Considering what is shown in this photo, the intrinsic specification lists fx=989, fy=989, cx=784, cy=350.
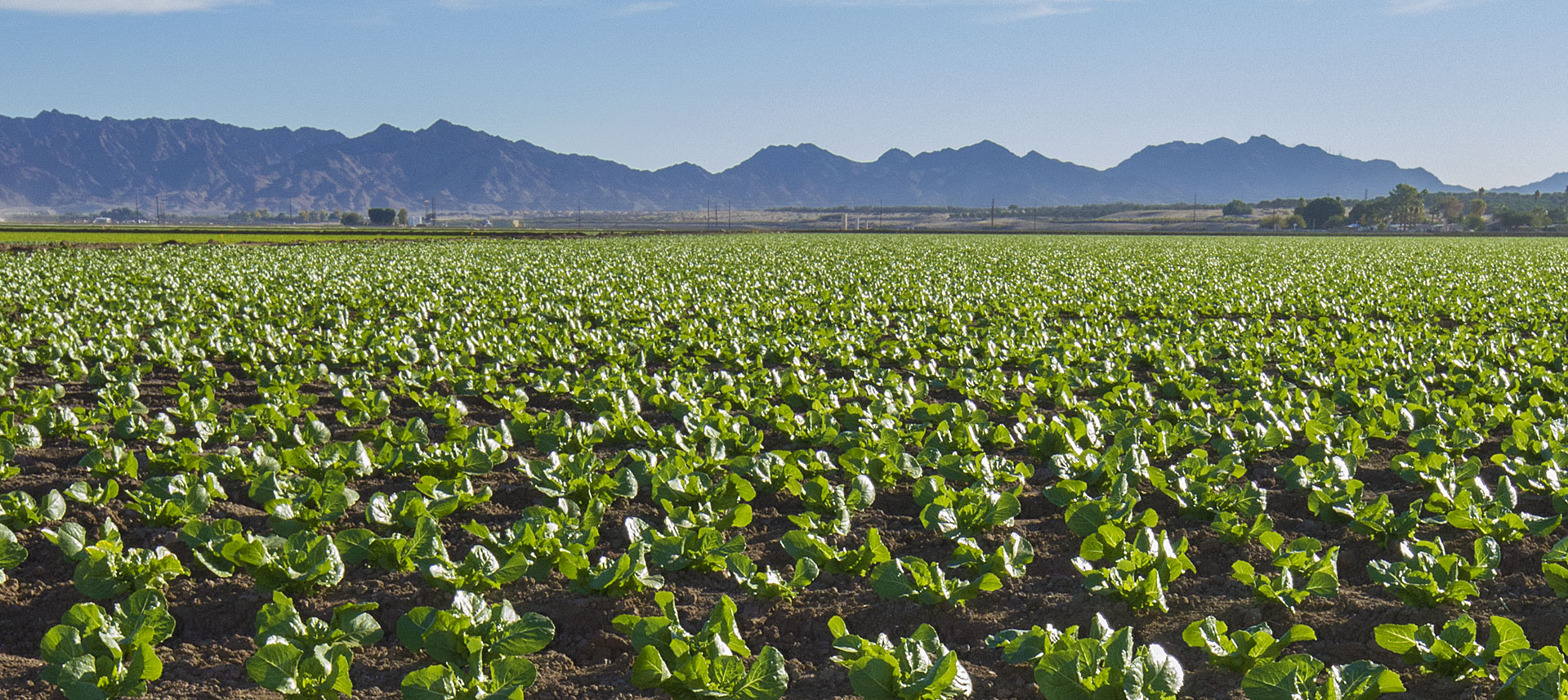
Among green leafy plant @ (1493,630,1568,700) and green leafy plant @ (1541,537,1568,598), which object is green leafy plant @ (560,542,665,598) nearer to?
green leafy plant @ (1493,630,1568,700)

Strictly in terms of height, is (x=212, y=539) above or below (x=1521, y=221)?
below

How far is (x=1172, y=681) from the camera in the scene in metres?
3.52

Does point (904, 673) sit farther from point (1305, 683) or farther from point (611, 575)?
point (611, 575)

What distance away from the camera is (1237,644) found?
12.8ft

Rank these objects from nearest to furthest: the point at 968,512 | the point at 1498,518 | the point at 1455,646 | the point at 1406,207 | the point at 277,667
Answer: the point at 277,667 < the point at 1455,646 < the point at 1498,518 < the point at 968,512 < the point at 1406,207

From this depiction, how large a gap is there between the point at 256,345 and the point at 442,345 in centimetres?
226

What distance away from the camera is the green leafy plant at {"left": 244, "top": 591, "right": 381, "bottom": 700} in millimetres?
3598

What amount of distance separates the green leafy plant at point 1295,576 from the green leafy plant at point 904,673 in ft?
5.27

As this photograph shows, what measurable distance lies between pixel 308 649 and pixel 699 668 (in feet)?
5.30

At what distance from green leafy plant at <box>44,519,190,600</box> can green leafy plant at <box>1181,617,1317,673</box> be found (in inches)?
180

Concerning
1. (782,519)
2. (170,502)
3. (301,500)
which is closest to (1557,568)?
(782,519)

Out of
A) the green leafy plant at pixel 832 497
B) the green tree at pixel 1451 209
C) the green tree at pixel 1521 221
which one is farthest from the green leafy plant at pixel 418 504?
the green tree at pixel 1451 209

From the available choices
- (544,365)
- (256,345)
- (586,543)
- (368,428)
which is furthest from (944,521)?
(256,345)

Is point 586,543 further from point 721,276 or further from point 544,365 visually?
point 721,276
